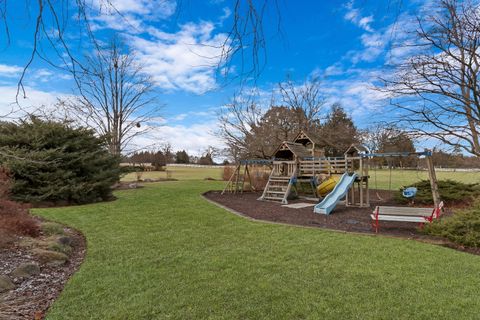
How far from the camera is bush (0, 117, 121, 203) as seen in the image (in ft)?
35.9

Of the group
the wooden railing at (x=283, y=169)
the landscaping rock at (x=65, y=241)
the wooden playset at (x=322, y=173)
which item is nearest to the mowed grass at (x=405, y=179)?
the wooden playset at (x=322, y=173)

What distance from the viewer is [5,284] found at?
12.0 feet

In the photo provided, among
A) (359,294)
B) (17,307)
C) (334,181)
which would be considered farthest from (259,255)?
(334,181)

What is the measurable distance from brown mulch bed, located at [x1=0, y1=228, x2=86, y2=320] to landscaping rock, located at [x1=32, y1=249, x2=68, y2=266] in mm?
67

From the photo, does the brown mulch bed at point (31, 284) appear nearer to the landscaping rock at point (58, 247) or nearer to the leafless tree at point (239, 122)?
the landscaping rock at point (58, 247)

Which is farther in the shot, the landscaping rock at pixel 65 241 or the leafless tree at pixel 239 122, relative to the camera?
the leafless tree at pixel 239 122

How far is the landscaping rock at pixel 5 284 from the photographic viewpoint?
3.58m

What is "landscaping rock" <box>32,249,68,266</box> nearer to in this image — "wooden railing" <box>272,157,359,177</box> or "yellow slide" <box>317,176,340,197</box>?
"wooden railing" <box>272,157,359,177</box>

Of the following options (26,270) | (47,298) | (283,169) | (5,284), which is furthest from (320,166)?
(5,284)

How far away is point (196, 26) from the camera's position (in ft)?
5.93

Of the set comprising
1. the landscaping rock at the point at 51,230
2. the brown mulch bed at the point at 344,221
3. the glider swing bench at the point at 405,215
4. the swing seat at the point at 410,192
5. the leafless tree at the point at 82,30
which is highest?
the leafless tree at the point at 82,30

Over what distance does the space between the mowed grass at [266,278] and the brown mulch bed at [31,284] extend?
19 centimetres

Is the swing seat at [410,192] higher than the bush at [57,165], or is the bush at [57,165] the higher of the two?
the bush at [57,165]

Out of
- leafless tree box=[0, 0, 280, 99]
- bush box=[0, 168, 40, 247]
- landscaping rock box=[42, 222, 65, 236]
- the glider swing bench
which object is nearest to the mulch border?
bush box=[0, 168, 40, 247]
